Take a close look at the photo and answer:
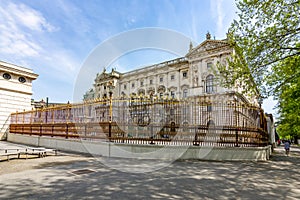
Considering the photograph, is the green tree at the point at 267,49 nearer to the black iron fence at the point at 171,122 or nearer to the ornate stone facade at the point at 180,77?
the black iron fence at the point at 171,122

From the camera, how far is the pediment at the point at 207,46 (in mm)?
33469

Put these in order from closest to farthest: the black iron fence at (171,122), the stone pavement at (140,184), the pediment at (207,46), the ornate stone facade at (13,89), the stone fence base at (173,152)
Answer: the stone pavement at (140,184) < the stone fence base at (173,152) < the black iron fence at (171,122) < the ornate stone facade at (13,89) < the pediment at (207,46)

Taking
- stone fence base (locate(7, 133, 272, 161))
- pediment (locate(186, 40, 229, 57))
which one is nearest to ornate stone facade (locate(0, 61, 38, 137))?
stone fence base (locate(7, 133, 272, 161))

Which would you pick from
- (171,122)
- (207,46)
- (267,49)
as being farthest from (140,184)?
(207,46)

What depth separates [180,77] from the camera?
136ft

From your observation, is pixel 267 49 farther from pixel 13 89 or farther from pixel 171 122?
pixel 13 89

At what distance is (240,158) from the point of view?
833 cm

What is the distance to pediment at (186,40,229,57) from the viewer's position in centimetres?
3347

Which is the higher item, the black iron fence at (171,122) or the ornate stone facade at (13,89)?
the ornate stone facade at (13,89)

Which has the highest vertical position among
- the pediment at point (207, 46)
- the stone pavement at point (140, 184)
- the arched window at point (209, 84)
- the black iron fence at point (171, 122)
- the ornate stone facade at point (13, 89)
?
the pediment at point (207, 46)

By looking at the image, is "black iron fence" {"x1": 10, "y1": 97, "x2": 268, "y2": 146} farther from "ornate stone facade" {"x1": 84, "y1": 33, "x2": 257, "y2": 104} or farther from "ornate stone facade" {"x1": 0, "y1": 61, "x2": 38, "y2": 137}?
"ornate stone facade" {"x1": 84, "y1": 33, "x2": 257, "y2": 104}

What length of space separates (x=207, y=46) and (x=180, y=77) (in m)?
9.33

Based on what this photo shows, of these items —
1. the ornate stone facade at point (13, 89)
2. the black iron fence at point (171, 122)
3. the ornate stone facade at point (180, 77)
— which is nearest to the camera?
the black iron fence at point (171, 122)

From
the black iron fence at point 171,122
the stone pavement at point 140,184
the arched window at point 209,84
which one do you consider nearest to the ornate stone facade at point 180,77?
the arched window at point 209,84
